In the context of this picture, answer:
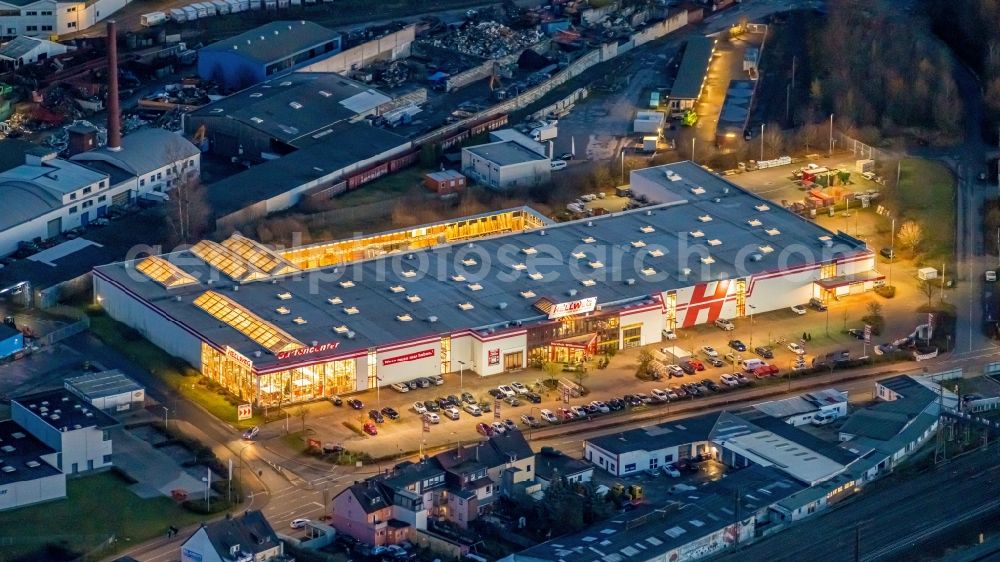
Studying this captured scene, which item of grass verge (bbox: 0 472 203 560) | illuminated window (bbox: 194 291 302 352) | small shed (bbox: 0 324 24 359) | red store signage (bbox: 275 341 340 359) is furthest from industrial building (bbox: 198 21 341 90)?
grass verge (bbox: 0 472 203 560)

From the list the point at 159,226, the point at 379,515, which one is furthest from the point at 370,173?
the point at 379,515

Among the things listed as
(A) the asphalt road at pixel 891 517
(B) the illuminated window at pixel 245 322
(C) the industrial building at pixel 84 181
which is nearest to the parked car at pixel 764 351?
(A) the asphalt road at pixel 891 517

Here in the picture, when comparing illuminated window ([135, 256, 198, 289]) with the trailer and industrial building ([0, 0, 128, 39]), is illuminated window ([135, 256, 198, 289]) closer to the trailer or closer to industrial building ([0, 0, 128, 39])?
industrial building ([0, 0, 128, 39])

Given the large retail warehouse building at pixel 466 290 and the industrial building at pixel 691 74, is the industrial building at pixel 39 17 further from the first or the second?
the large retail warehouse building at pixel 466 290

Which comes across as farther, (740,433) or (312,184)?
(312,184)

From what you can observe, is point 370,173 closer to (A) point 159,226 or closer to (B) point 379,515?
(A) point 159,226

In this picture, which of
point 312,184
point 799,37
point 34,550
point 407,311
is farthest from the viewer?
point 799,37
